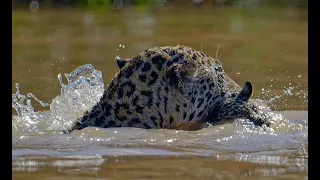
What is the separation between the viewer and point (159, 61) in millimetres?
7277

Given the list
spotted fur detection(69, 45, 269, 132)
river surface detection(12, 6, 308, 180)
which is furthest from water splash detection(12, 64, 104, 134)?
spotted fur detection(69, 45, 269, 132)

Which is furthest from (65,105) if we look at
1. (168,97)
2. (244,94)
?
(244,94)

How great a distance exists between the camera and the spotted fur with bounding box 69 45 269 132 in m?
7.17

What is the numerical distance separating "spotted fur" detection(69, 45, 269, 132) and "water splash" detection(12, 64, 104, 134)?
2.13 feet

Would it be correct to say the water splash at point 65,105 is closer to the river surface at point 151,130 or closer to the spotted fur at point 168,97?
the river surface at point 151,130

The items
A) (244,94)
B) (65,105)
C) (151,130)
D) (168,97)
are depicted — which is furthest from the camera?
(65,105)

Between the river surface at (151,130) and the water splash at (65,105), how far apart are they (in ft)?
0.04

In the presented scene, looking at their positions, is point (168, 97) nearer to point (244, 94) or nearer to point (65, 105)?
point (244, 94)

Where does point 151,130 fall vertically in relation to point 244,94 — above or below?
below

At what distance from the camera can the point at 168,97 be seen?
23.6 ft

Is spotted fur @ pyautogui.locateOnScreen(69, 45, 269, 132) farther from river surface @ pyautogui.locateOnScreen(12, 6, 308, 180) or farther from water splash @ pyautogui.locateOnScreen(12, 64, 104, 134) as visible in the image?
water splash @ pyautogui.locateOnScreen(12, 64, 104, 134)

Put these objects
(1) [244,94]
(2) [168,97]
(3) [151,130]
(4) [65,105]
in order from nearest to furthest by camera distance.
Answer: (3) [151,130] < (2) [168,97] < (1) [244,94] < (4) [65,105]

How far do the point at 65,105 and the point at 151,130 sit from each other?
1.53m

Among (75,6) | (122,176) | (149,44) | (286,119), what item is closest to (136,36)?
(149,44)
